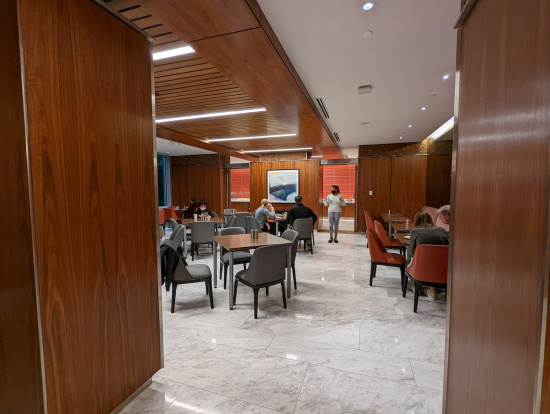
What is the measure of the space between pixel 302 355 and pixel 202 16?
9.32 ft

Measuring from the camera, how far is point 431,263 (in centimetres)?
304

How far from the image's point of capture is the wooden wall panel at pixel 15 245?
1274 millimetres

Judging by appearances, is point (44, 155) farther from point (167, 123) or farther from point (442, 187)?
point (442, 187)

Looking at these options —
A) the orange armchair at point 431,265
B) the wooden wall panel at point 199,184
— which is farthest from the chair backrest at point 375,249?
the wooden wall panel at point 199,184

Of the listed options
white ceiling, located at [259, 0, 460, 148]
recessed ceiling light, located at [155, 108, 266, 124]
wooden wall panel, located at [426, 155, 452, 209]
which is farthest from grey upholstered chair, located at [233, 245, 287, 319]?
wooden wall panel, located at [426, 155, 452, 209]

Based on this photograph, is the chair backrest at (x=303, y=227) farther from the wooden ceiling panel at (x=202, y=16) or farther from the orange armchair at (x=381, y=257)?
the wooden ceiling panel at (x=202, y=16)

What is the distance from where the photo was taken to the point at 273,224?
7.45 m

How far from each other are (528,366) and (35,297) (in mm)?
1907

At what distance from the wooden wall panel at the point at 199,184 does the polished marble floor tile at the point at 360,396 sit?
9579mm

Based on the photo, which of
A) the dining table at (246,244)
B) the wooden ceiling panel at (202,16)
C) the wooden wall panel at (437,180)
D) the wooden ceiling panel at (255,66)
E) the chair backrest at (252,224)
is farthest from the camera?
the wooden wall panel at (437,180)

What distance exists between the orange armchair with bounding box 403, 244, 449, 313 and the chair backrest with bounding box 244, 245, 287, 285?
151cm

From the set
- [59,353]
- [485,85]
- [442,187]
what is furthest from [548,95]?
[442,187]

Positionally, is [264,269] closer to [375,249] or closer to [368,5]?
[375,249]

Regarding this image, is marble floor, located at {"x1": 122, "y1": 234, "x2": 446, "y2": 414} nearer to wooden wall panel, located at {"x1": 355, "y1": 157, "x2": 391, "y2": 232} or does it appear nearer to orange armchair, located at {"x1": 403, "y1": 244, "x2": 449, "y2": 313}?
orange armchair, located at {"x1": 403, "y1": 244, "x2": 449, "y2": 313}
